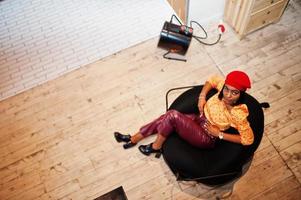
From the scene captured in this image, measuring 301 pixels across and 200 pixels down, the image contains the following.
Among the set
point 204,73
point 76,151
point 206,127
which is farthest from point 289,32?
point 76,151

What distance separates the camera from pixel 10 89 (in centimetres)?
314

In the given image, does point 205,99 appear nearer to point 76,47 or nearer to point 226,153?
point 226,153

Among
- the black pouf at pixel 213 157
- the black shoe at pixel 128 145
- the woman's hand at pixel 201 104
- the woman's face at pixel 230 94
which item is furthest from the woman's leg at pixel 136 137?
the woman's face at pixel 230 94

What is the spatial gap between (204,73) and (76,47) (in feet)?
4.44

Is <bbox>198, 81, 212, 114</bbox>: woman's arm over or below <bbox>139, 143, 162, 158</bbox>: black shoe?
over

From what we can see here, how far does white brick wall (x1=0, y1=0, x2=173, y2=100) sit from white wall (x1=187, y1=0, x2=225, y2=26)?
0.34 m

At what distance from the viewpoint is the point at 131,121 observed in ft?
9.45

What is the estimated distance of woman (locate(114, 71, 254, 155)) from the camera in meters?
2.08

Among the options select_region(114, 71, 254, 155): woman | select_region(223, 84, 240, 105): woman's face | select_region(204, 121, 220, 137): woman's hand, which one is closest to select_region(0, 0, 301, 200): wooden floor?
select_region(114, 71, 254, 155): woman

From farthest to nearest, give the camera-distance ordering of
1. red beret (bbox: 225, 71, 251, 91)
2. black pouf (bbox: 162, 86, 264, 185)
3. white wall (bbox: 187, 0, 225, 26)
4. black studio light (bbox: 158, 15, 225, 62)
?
white wall (bbox: 187, 0, 225, 26), black studio light (bbox: 158, 15, 225, 62), black pouf (bbox: 162, 86, 264, 185), red beret (bbox: 225, 71, 251, 91)

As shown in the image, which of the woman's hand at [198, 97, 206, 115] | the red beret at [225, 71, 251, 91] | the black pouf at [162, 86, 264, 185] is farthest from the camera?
the woman's hand at [198, 97, 206, 115]

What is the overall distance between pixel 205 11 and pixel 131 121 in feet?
4.54

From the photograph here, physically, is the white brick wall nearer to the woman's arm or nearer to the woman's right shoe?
the woman's right shoe

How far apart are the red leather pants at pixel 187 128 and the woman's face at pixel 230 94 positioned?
1.12 feet
